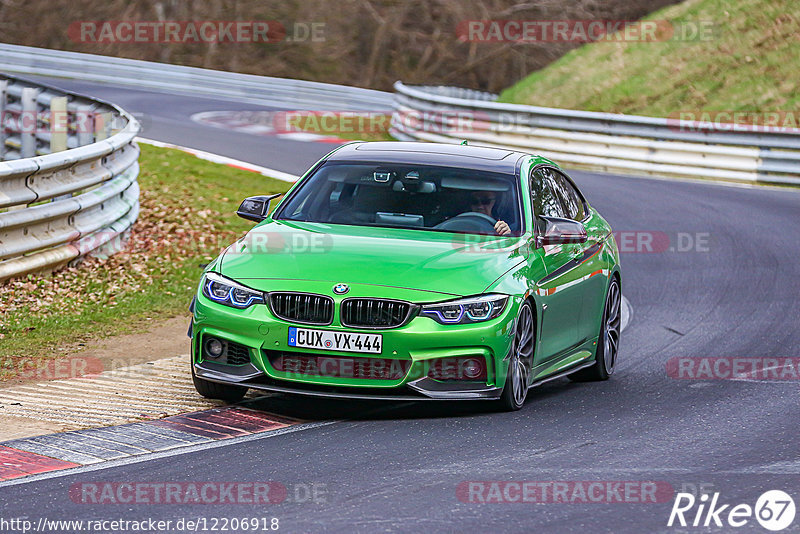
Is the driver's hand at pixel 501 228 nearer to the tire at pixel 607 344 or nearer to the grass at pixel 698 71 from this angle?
the tire at pixel 607 344

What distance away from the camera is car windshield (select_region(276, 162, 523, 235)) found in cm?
898

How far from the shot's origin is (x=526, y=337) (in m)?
8.44

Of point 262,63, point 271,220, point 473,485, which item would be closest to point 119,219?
point 271,220

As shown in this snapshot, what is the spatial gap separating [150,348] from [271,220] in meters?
2.01

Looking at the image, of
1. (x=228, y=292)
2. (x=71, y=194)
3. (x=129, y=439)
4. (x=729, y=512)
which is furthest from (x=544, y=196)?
(x=71, y=194)

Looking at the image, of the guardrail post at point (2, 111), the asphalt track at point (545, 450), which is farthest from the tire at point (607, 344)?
the guardrail post at point (2, 111)

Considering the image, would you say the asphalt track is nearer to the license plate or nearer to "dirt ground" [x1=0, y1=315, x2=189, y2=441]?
the license plate

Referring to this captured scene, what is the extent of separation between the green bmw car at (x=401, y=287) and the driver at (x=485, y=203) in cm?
1

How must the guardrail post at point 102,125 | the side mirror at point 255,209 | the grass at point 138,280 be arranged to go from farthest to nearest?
the guardrail post at point 102,125
the grass at point 138,280
the side mirror at point 255,209

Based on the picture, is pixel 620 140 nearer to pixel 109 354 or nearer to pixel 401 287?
pixel 109 354

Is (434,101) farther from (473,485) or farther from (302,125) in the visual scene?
(473,485)

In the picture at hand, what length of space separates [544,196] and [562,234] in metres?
0.75

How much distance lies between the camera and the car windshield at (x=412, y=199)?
8977 mm

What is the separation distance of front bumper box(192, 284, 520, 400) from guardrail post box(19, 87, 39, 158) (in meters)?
12.4
